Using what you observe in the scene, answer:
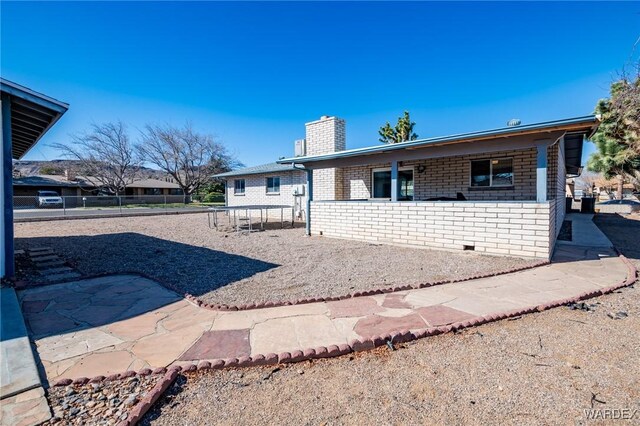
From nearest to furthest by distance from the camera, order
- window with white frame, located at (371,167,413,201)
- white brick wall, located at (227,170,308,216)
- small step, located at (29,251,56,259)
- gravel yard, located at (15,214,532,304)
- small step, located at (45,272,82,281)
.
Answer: gravel yard, located at (15,214,532,304), small step, located at (45,272,82,281), small step, located at (29,251,56,259), window with white frame, located at (371,167,413,201), white brick wall, located at (227,170,308,216)

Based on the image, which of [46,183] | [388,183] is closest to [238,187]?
[388,183]

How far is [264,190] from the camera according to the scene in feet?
61.3

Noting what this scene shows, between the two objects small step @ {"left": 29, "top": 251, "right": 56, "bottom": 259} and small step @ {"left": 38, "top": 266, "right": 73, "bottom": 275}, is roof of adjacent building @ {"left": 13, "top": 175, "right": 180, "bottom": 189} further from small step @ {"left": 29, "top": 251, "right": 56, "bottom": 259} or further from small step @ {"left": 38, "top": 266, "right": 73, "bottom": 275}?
small step @ {"left": 38, "top": 266, "right": 73, "bottom": 275}

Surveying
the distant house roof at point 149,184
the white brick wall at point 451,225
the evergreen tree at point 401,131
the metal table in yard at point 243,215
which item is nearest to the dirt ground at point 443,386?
the white brick wall at point 451,225

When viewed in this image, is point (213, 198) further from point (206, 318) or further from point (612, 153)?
point (612, 153)

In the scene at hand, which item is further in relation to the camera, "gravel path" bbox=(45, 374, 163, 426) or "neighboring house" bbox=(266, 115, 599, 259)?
"neighboring house" bbox=(266, 115, 599, 259)

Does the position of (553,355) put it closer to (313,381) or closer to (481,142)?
(313,381)

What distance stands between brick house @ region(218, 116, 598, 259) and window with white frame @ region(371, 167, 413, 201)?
0.04 meters

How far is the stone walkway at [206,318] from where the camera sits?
2.76 meters

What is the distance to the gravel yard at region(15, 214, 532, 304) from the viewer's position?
476cm

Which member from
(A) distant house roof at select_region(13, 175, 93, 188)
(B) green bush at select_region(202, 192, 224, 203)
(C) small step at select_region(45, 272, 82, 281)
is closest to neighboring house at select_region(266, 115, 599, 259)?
(C) small step at select_region(45, 272, 82, 281)

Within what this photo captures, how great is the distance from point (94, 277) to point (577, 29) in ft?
45.5

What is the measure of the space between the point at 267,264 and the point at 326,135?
9041 mm

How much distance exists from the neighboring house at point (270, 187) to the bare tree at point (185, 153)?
1589 centimetres
